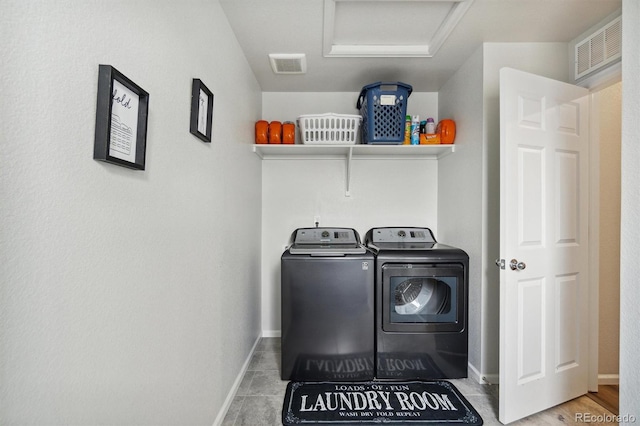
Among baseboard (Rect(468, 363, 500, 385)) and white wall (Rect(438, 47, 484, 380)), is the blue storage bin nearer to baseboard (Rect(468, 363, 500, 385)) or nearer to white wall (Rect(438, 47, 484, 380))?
white wall (Rect(438, 47, 484, 380))

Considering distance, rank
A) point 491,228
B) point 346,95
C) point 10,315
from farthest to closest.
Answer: point 346,95, point 491,228, point 10,315

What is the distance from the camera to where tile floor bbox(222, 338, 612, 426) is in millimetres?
1681

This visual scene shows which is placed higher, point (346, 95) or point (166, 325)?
point (346, 95)

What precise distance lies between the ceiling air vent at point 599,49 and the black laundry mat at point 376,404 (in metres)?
2.25

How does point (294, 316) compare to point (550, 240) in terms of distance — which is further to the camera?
point (294, 316)

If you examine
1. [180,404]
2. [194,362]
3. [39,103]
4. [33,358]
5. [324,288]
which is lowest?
[180,404]

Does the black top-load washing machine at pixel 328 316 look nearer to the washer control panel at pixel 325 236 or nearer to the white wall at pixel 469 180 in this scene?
the washer control panel at pixel 325 236

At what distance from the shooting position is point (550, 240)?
1725mm

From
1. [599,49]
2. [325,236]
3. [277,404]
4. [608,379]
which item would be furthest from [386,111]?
[608,379]

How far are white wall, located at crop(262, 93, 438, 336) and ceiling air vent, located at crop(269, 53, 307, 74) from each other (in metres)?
0.44

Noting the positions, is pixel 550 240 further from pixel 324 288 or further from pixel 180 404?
pixel 180 404

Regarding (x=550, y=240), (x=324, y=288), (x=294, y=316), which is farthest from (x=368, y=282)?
(x=550, y=240)

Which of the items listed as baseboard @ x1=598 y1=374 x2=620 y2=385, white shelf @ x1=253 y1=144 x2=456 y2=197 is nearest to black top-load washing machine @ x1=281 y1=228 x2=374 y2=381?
white shelf @ x1=253 y1=144 x2=456 y2=197

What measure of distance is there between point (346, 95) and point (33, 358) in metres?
2.76
